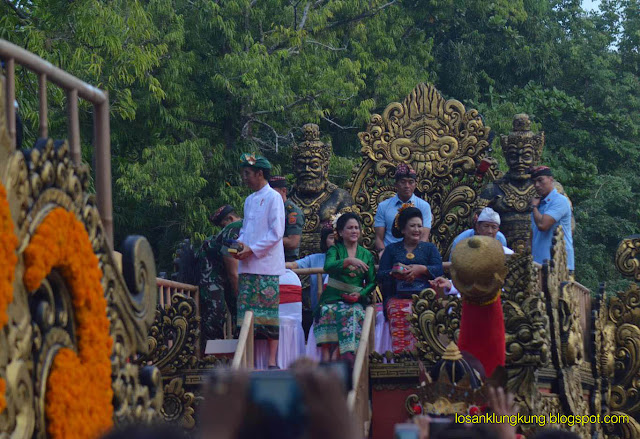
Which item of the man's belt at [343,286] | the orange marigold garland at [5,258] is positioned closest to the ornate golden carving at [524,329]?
the man's belt at [343,286]

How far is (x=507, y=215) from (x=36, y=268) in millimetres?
8407

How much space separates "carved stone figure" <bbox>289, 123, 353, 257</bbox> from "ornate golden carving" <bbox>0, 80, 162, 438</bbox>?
261 inches

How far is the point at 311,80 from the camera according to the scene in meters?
21.3

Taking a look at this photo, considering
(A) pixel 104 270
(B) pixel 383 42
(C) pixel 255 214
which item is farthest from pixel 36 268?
(B) pixel 383 42

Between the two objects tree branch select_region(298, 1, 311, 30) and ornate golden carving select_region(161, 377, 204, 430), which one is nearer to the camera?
ornate golden carving select_region(161, 377, 204, 430)

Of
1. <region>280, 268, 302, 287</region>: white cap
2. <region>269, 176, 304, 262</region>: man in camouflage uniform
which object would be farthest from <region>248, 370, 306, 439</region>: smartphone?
<region>269, 176, 304, 262</region>: man in camouflage uniform

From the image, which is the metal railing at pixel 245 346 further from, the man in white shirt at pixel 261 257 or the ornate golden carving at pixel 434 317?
the ornate golden carving at pixel 434 317

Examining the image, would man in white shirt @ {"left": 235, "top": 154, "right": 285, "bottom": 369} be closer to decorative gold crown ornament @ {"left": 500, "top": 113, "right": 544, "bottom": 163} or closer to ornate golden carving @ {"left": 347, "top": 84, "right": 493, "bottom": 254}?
ornate golden carving @ {"left": 347, "top": 84, "right": 493, "bottom": 254}

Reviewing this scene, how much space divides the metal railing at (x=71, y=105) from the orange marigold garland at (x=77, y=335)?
1.29 ft

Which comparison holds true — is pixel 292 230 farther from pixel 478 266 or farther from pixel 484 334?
pixel 478 266

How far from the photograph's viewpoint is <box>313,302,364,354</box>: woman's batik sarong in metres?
9.55

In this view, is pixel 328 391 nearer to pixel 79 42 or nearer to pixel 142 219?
pixel 79 42

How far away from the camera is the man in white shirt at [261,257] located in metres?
9.38

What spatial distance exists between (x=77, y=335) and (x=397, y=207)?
6844 millimetres
